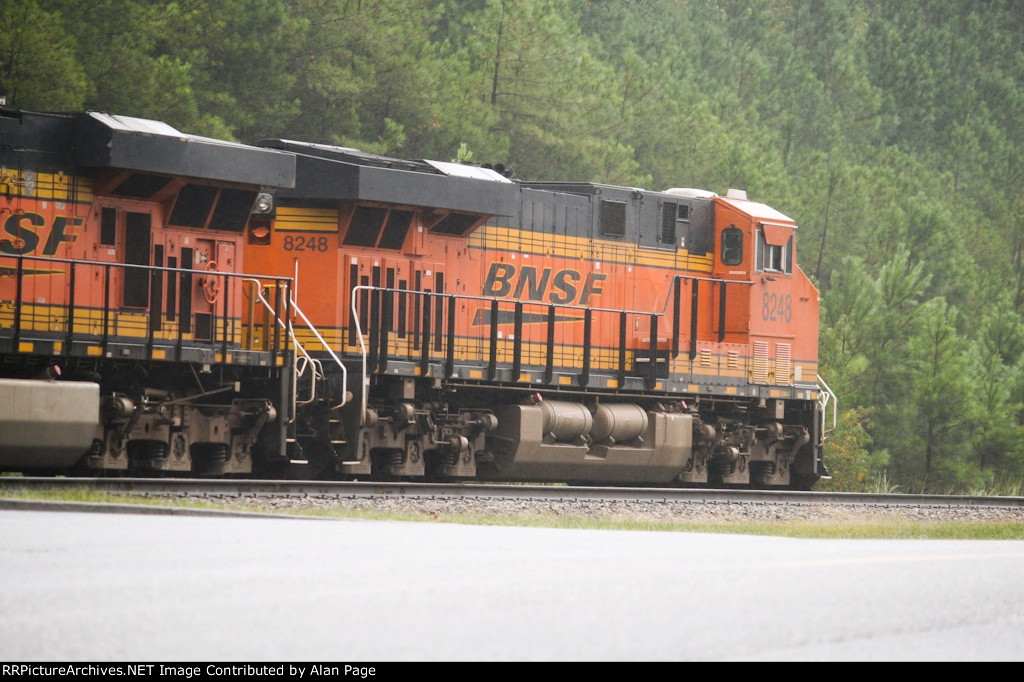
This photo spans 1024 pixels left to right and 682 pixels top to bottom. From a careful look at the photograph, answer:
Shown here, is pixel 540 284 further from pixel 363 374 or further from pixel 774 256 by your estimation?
pixel 774 256

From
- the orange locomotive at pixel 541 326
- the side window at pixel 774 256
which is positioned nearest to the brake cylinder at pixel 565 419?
the orange locomotive at pixel 541 326

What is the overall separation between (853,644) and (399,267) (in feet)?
39.4

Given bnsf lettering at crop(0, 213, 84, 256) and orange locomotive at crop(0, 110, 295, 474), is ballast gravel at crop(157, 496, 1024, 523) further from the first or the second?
bnsf lettering at crop(0, 213, 84, 256)

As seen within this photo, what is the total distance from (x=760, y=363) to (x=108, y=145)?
9.88 m

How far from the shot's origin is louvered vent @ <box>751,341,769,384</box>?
19.6 metres

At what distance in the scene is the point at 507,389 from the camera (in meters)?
17.3

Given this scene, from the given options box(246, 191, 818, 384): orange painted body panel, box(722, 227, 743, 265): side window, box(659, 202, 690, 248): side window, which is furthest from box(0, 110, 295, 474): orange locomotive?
box(722, 227, 743, 265): side window

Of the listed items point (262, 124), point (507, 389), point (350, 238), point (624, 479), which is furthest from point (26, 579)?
point (262, 124)

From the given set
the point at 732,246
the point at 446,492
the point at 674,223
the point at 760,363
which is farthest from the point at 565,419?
the point at 732,246

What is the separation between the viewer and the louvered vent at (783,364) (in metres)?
20.0

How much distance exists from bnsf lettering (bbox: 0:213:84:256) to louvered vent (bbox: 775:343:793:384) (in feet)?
33.4

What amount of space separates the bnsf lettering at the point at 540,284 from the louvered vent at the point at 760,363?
2.74 metres

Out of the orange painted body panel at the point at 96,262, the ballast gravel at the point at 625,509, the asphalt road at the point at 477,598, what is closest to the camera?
the asphalt road at the point at 477,598

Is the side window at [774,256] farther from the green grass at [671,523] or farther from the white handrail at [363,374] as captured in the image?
the white handrail at [363,374]
